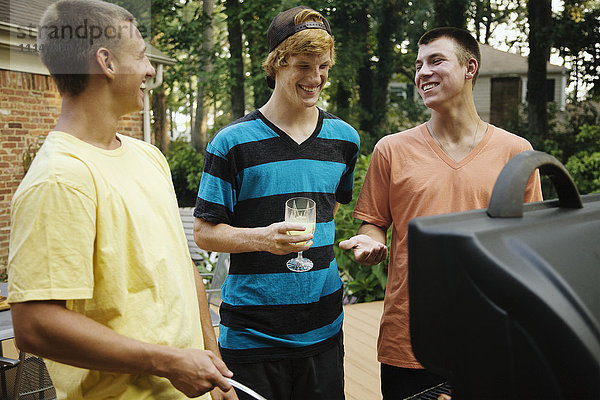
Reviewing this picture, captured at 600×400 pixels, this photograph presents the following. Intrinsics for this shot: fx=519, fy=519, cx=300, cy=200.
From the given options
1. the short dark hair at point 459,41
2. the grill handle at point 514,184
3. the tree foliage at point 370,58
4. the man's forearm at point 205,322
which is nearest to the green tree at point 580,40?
the tree foliage at point 370,58

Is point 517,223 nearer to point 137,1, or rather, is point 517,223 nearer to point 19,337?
point 19,337

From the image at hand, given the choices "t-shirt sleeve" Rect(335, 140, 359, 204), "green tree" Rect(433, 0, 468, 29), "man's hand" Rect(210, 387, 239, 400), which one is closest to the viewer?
"man's hand" Rect(210, 387, 239, 400)

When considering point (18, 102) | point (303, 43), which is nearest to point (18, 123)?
point (18, 102)

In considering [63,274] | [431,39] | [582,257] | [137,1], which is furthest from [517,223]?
[137,1]

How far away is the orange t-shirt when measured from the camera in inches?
68.6

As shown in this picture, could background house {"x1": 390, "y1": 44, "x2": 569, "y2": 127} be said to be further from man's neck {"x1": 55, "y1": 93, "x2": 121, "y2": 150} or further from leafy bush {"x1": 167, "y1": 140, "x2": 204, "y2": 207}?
man's neck {"x1": 55, "y1": 93, "x2": 121, "y2": 150}

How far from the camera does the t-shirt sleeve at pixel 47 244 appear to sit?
0.98 meters

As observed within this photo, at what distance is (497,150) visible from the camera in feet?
5.90

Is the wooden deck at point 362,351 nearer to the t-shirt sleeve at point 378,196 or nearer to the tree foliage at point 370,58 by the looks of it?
the t-shirt sleeve at point 378,196

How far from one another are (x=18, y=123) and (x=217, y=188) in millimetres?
6190

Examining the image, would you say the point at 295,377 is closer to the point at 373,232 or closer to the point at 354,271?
the point at 373,232

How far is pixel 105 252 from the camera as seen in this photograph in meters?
1.09

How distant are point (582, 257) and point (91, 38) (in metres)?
1.06

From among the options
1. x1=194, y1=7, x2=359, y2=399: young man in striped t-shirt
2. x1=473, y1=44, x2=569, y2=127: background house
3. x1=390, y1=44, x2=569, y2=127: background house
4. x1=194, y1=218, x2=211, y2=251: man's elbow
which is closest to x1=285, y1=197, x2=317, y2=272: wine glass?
x1=194, y1=7, x2=359, y2=399: young man in striped t-shirt
